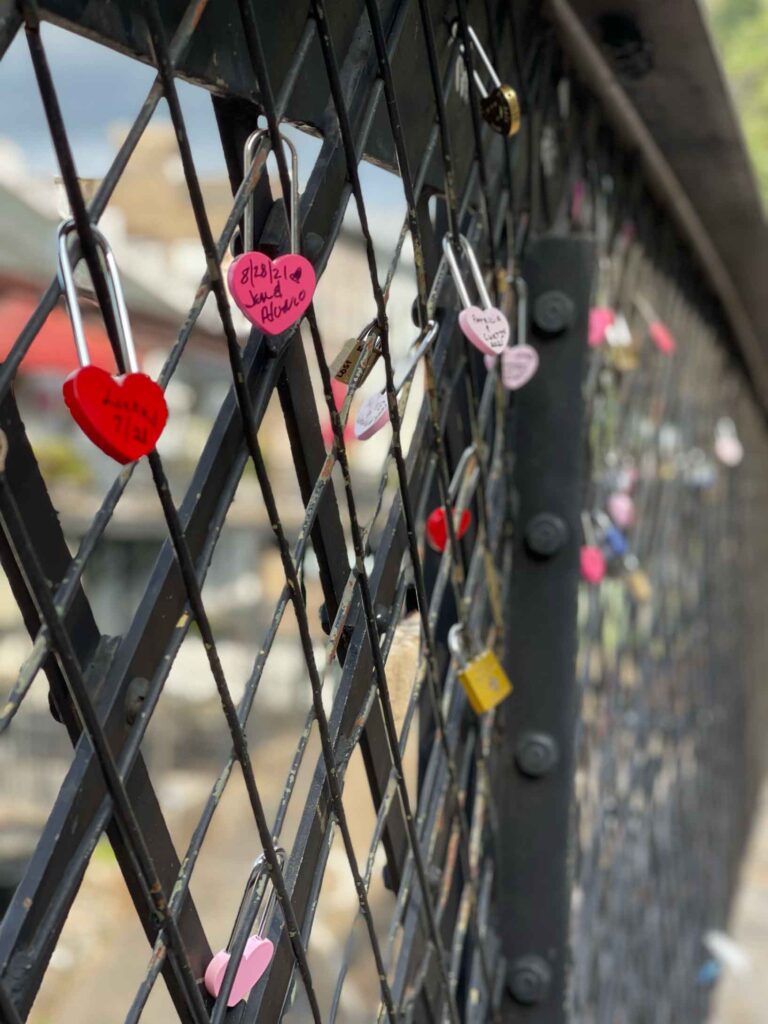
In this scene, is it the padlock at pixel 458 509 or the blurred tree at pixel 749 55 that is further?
the blurred tree at pixel 749 55

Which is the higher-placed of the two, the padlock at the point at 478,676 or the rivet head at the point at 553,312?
the rivet head at the point at 553,312

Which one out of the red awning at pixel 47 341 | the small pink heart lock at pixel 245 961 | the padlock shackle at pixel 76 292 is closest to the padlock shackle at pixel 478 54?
the padlock shackle at pixel 76 292

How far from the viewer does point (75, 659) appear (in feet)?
1.70

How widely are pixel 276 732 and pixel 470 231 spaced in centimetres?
555

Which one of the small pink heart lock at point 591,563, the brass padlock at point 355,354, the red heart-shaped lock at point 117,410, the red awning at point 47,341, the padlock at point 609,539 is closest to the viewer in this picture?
the red heart-shaped lock at point 117,410

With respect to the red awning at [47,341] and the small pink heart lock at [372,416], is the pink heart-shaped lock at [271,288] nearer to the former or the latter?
the small pink heart lock at [372,416]

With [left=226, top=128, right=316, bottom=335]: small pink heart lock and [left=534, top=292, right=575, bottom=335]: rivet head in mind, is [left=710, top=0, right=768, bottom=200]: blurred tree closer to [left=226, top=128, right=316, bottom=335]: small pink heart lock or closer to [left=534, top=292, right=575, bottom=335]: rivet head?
[left=534, top=292, right=575, bottom=335]: rivet head

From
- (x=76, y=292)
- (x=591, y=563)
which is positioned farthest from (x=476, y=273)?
(x=591, y=563)

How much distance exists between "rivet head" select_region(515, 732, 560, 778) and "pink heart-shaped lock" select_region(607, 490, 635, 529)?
635 mm

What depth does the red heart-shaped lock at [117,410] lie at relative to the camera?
464mm

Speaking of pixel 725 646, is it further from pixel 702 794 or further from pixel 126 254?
pixel 126 254

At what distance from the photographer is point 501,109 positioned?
0.84 metres

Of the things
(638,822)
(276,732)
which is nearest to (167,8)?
(638,822)

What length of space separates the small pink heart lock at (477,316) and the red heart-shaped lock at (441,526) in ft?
0.49
